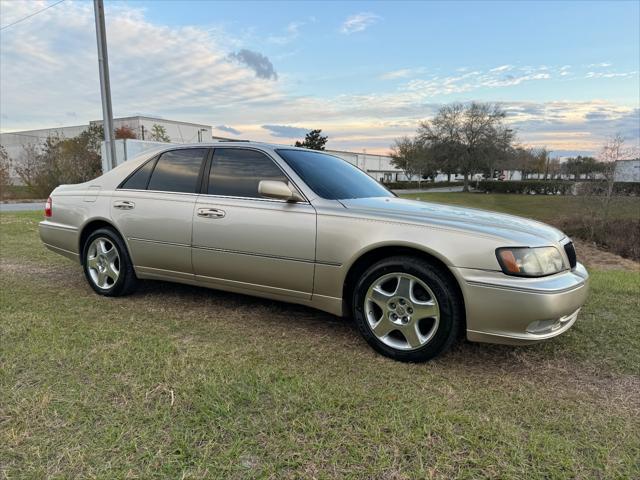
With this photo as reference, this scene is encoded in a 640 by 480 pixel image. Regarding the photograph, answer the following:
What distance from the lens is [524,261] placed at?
283 centimetres

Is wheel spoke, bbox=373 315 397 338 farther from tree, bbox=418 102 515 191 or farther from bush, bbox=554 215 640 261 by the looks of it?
tree, bbox=418 102 515 191

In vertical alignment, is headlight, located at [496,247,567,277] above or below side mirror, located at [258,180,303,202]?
below

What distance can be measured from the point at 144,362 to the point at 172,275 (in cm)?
129

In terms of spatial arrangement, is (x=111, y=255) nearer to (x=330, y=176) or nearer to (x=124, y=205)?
(x=124, y=205)

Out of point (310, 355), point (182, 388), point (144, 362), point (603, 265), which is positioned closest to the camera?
point (182, 388)

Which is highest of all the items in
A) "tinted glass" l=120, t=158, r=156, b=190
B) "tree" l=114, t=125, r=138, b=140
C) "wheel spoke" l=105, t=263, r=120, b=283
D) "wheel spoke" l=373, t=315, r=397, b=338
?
"tree" l=114, t=125, r=138, b=140

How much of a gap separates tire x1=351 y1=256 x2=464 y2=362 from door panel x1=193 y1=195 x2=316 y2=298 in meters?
0.50

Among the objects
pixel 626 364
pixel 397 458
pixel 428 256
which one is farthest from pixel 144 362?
pixel 626 364

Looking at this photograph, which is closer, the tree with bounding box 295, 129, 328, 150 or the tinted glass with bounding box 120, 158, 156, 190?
the tinted glass with bounding box 120, 158, 156, 190

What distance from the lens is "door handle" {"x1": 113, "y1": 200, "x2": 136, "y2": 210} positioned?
172 inches

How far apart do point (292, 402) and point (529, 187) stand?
2075 inches

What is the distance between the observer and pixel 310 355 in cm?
325

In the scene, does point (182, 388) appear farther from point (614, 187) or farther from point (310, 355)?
point (614, 187)

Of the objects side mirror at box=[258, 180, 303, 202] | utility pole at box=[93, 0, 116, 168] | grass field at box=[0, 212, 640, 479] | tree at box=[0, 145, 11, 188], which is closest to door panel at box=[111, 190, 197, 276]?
grass field at box=[0, 212, 640, 479]
